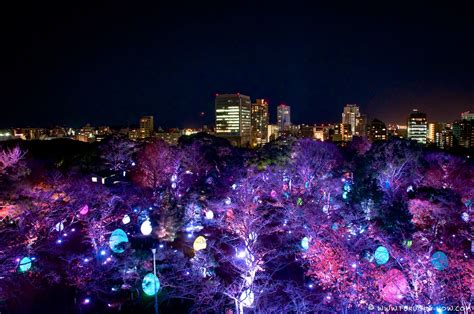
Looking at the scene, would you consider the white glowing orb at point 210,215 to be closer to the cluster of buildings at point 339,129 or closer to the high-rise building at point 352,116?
the cluster of buildings at point 339,129

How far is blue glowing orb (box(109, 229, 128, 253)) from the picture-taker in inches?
599

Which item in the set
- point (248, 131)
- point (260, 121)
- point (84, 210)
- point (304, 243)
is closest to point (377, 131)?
point (248, 131)

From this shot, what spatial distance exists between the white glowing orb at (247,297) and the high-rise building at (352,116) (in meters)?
150

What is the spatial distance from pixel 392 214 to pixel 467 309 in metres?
6.22

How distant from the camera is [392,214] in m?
15.9

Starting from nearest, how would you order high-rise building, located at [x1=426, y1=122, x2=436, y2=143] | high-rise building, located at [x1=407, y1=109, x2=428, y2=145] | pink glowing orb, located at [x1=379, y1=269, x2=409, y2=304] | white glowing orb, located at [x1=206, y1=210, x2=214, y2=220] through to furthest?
pink glowing orb, located at [x1=379, y1=269, x2=409, y2=304]
white glowing orb, located at [x1=206, y1=210, x2=214, y2=220]
high-rise building, located at [x1=407, y1=109, x2=428, y2=145]
high-rise building, located at [x1=426, y1=122, x2=436, y2=143]

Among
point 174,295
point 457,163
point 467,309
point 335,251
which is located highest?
point 457,163

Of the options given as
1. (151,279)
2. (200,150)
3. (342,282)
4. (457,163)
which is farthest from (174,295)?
(457,163)

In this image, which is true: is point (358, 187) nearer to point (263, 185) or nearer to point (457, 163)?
point (263, 185)

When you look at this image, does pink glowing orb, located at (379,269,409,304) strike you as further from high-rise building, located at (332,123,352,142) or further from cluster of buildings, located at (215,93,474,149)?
high-rise building, located at (332,123,352,142)

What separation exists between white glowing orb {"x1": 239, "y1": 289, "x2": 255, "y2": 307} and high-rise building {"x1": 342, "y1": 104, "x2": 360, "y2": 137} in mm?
150079

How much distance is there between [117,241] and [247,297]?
7.57m

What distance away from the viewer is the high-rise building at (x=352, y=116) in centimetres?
15975

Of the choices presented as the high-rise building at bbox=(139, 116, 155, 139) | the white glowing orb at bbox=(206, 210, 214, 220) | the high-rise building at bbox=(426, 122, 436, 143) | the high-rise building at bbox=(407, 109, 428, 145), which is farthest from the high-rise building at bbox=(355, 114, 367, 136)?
the white glowing orb at bbox=(206, 210, 214, 220)
